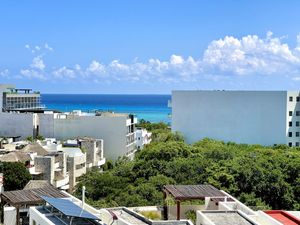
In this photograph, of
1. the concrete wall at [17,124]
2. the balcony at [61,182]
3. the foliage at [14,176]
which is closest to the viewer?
the foliage at [14,176]

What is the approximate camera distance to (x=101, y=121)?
61.0 metres

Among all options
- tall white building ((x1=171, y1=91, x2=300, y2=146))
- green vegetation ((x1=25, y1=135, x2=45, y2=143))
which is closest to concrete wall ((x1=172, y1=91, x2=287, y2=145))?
tall white building ((x1=171, y1=91, x2=300, y2=146))

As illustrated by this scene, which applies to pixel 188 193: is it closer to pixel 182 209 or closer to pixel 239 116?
pixel 182 209

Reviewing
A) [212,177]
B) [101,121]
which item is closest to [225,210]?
[212,177]

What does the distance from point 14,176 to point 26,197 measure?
2048 centimetres

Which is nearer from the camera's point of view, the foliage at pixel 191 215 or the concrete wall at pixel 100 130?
the foliage at pixel 191 215

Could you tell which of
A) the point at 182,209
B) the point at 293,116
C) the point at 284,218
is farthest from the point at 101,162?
the point at 284,218

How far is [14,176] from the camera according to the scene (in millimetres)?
37281

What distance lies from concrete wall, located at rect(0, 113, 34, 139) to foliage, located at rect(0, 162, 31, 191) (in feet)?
80.9

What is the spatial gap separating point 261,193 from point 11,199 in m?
13.8

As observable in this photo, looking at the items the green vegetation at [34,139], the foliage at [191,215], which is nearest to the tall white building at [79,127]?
the green vegetation at [34,139]

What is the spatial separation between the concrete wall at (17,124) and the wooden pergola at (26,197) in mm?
44685

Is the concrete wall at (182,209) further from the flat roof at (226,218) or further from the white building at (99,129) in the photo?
the white building at (99,129)

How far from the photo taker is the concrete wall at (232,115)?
67.4m
